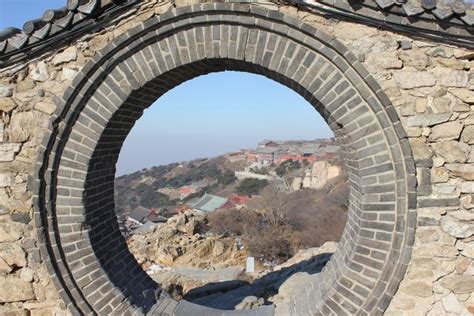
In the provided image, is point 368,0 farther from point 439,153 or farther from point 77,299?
point 77,299

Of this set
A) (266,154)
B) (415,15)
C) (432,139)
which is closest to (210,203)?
(266,154)

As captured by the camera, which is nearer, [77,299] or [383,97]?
[383,97]

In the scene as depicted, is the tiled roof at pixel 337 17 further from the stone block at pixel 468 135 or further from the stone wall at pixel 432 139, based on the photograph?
the stone block at pixel 468 135

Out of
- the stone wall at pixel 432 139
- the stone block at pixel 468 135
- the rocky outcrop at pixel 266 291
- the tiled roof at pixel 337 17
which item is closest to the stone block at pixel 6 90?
the tiled roof at pixel 337 17

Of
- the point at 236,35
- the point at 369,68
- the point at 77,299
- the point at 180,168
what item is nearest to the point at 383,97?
the point at 369,68

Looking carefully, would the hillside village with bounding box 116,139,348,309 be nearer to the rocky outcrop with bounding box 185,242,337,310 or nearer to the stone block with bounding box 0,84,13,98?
the rocky outcrop with bounding box 185,242,337,310

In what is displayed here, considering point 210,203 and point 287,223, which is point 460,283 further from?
point 210,203
